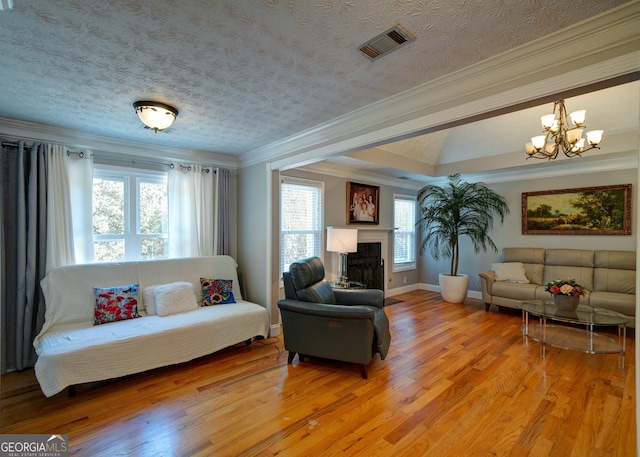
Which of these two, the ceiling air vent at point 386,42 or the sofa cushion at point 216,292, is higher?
the ceiling air vent at point 386,42

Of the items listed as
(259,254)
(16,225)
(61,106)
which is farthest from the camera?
(259,254)

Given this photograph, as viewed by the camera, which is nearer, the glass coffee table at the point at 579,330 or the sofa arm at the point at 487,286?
the glass coffee table at the point at 579,330

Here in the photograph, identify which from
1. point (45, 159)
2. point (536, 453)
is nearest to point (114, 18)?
point (45, 159)

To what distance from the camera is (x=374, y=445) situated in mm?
1889

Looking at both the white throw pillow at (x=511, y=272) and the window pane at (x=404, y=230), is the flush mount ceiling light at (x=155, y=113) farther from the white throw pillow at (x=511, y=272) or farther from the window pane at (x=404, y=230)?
the white throw pillow at (x=511, y=272)

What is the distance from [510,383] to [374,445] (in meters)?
1.55

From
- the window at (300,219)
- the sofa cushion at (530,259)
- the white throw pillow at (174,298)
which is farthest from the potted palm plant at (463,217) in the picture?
the white throw pillow at (174,298)

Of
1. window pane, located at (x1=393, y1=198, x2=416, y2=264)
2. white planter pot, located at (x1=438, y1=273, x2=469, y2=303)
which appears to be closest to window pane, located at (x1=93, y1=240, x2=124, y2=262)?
window pane, located at (x1=393, y1=198, x2=416, y2=264)

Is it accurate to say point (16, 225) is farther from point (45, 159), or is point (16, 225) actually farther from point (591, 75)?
point (591, 75)

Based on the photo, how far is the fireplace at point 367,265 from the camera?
5.09 meters

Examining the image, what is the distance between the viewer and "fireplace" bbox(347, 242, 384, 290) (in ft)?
16.7

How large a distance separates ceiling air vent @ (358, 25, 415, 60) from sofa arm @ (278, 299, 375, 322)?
197 centimetres

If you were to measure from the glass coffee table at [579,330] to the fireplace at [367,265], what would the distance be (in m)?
2.29

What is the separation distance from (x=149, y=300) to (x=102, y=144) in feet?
5.98
